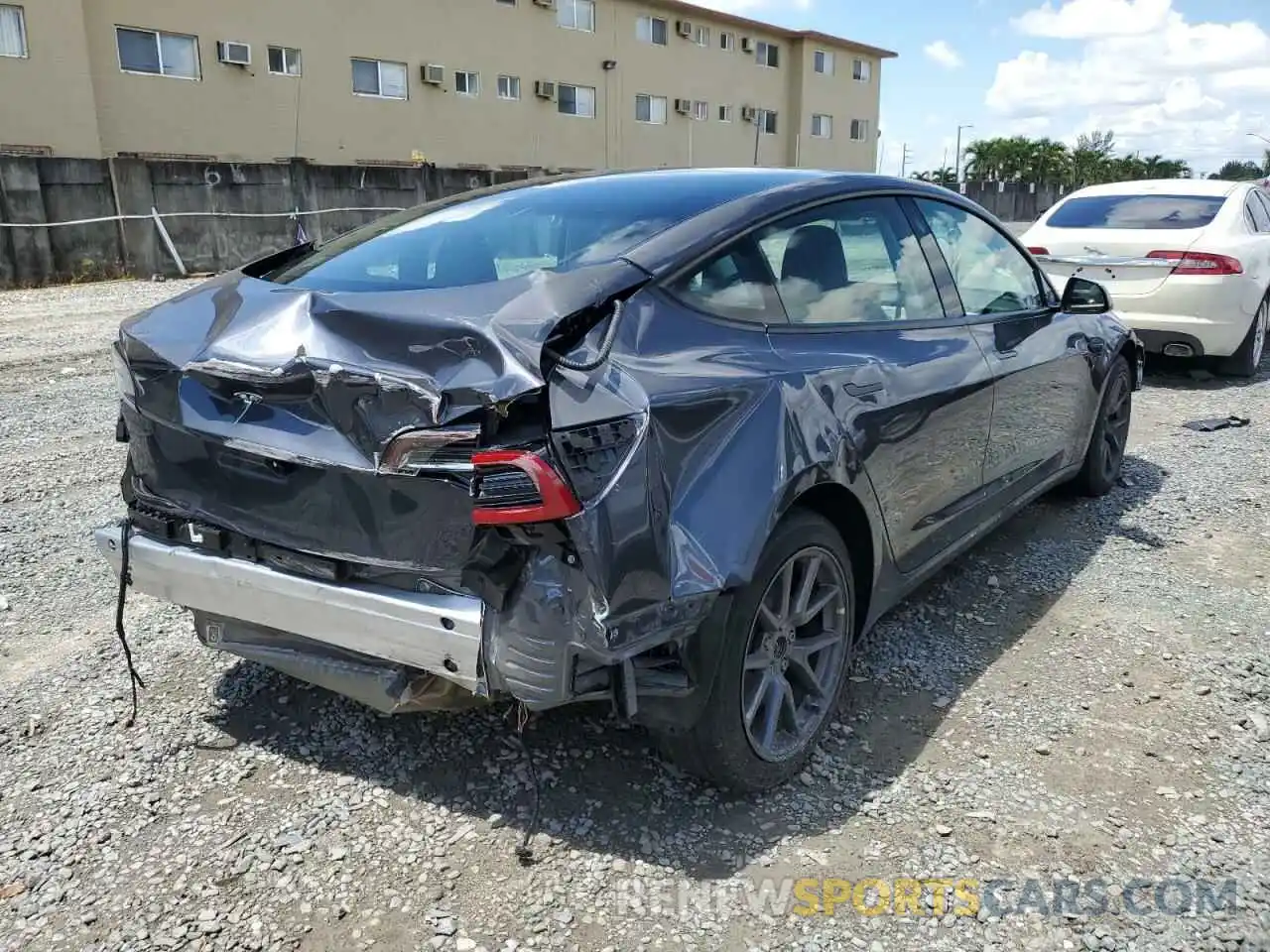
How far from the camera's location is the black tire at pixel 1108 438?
518 centimetres

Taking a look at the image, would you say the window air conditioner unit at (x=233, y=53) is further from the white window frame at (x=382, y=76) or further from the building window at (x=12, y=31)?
the building window at (x=12, y=31)

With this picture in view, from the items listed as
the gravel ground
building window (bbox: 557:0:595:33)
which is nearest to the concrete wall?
building window (bbox: 557:0:595:33)

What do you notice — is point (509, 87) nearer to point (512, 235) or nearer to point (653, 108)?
point (653, 108)

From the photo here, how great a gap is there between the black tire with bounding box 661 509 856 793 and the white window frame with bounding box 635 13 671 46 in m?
33.2

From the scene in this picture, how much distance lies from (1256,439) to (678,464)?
5920 millimetres

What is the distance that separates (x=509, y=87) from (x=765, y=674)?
29.1m

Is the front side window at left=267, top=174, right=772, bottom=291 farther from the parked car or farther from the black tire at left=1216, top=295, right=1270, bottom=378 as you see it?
the black tire at left=1216, top=295, right=1270, bottom=378

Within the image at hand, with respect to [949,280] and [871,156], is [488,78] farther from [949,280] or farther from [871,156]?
[949,280]

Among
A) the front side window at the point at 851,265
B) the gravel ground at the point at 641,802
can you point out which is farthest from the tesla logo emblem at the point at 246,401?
the front side window at the point at 851,265

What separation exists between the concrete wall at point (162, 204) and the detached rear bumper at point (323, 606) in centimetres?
1465

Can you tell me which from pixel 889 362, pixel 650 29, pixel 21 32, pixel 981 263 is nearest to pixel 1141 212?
pixel 981 263

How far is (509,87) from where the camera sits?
2902cm

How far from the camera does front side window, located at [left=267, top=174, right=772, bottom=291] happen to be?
9.32 feet

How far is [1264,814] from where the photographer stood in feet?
8.96
